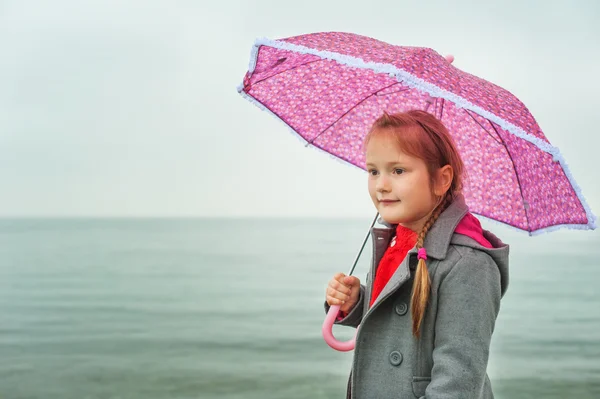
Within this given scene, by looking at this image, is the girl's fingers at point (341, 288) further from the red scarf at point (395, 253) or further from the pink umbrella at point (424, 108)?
the pink umbrella at point (424, 108)

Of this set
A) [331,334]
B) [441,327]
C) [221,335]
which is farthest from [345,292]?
[221,335]

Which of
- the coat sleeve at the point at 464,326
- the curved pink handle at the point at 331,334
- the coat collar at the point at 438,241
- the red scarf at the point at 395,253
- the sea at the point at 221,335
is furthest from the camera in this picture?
the sea at the point at 221,335

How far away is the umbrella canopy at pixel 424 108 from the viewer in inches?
68.9

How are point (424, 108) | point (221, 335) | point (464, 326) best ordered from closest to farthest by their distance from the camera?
point (464, 326)
point (424, 108)
point (221, 335)

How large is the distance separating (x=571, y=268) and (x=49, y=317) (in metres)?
11.6

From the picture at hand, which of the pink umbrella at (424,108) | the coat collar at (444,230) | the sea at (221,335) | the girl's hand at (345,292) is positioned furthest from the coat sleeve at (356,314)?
the sea at (221,335)

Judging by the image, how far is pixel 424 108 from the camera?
2.21m

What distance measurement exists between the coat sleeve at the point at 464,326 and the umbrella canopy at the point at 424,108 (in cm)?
38

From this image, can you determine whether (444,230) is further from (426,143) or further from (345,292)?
(345,292)

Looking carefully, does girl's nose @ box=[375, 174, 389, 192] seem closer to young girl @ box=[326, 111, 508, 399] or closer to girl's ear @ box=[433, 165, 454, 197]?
young girl @ box=[326, 111, 508, 399]

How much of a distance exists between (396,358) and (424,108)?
0.87 meters

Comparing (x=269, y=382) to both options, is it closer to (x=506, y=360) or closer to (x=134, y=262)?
(x=506, y=360)

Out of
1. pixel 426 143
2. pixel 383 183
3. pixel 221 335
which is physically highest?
pixel 426 143

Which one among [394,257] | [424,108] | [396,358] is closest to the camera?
[396,358]
